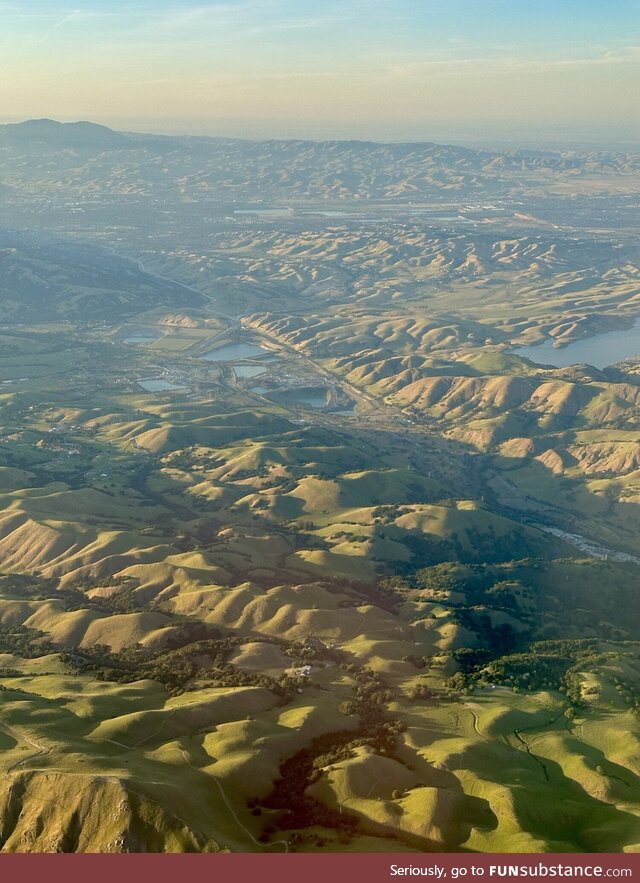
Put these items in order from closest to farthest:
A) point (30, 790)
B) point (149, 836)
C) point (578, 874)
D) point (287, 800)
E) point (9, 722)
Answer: point (578, 874), point (149, 836), point (30, 790), point (287, 800), point (9, 722)

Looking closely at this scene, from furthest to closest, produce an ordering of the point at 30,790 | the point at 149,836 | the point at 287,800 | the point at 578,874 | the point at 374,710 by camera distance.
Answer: the point at 374,710 < the point at 287,800 < the point at 30,790 < the point at 149,836 < the point at 578,874

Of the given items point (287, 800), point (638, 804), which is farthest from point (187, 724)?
point (638, 804)

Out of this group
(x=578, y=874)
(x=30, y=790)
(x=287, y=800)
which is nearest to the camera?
(x=578, y=874)

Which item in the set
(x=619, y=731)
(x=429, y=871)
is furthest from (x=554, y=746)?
(x=429, y=871)

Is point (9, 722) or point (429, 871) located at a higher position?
point (429, 871)

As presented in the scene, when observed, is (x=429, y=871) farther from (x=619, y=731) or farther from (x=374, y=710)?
(x=619, y=731)

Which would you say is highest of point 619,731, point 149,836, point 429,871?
point 429,871

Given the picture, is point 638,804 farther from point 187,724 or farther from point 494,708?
point 187,724

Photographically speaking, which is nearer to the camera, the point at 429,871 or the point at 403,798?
the point at 429,871

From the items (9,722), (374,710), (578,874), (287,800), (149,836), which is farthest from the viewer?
(374,710)
